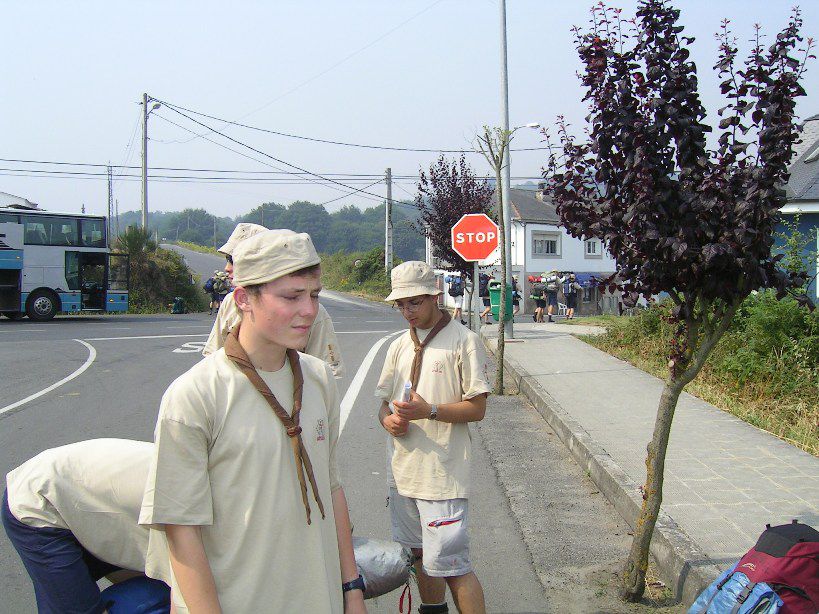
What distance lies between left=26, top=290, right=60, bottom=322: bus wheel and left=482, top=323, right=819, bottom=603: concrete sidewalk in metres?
20.0

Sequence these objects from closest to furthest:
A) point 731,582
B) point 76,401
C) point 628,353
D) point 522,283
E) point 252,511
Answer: point 252,511, point 731,582, point 76,401, point 628,353, point 522,283

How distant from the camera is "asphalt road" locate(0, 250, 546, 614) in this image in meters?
4.92

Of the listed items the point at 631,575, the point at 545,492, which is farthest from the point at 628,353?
the point at 631,575

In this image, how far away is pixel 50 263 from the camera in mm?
26719

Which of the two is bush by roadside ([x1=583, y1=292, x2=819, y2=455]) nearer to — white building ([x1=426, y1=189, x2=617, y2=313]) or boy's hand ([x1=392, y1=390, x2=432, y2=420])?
boy's hand ([x1=392, y1=390, x2=432, y2=420])

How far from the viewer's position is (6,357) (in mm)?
15891

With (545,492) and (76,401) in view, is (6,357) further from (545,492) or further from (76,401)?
(545,492)

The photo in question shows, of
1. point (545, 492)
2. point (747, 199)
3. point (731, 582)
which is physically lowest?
point (545, 492)

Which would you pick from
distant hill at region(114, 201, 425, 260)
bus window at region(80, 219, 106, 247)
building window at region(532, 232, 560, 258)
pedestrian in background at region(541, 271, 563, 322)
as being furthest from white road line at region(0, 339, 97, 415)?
distant hill at region(114, 201, 425, 260)

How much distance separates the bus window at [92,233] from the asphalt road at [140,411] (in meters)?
4.57

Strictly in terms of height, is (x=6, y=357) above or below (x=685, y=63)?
below

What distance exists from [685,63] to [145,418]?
301 inches

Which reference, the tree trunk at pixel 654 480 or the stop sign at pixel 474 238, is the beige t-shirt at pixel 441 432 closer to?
the tree trunk at pixel 654 480

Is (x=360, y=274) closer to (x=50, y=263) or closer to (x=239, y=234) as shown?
A: (x=50, y=263)
